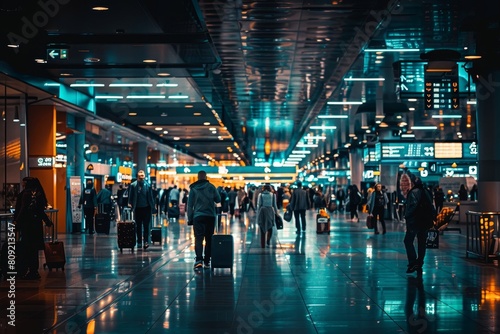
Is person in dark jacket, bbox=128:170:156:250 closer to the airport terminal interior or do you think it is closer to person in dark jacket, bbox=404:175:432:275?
the airport terminal interior

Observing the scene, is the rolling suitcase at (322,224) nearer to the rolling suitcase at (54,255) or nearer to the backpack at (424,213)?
the backpack at (424,213)

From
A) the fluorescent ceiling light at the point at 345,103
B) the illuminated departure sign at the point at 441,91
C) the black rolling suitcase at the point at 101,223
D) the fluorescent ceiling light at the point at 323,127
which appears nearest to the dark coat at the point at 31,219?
the illuminated departure sign at the point at 441,91

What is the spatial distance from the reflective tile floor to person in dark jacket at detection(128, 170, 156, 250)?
1.53 meters

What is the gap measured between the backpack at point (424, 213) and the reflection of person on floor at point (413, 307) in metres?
1.14

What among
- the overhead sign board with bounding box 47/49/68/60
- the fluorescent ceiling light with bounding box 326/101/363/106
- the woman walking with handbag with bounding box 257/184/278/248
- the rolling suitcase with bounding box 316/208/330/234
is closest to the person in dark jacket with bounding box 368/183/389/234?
the rolling suitcase with bounding box 316/208/330/234

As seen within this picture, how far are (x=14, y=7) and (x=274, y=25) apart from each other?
5538mm

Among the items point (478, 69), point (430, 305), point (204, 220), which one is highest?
point (478, 69)

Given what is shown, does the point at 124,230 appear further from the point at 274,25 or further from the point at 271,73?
the point at 271,73

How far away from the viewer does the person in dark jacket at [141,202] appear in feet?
68.2

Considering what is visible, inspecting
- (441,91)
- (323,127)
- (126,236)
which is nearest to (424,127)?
(323,127)

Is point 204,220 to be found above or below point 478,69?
below

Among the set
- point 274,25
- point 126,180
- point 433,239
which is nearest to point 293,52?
point 274,25

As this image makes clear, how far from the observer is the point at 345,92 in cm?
2959

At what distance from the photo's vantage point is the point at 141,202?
2097 centimetres
